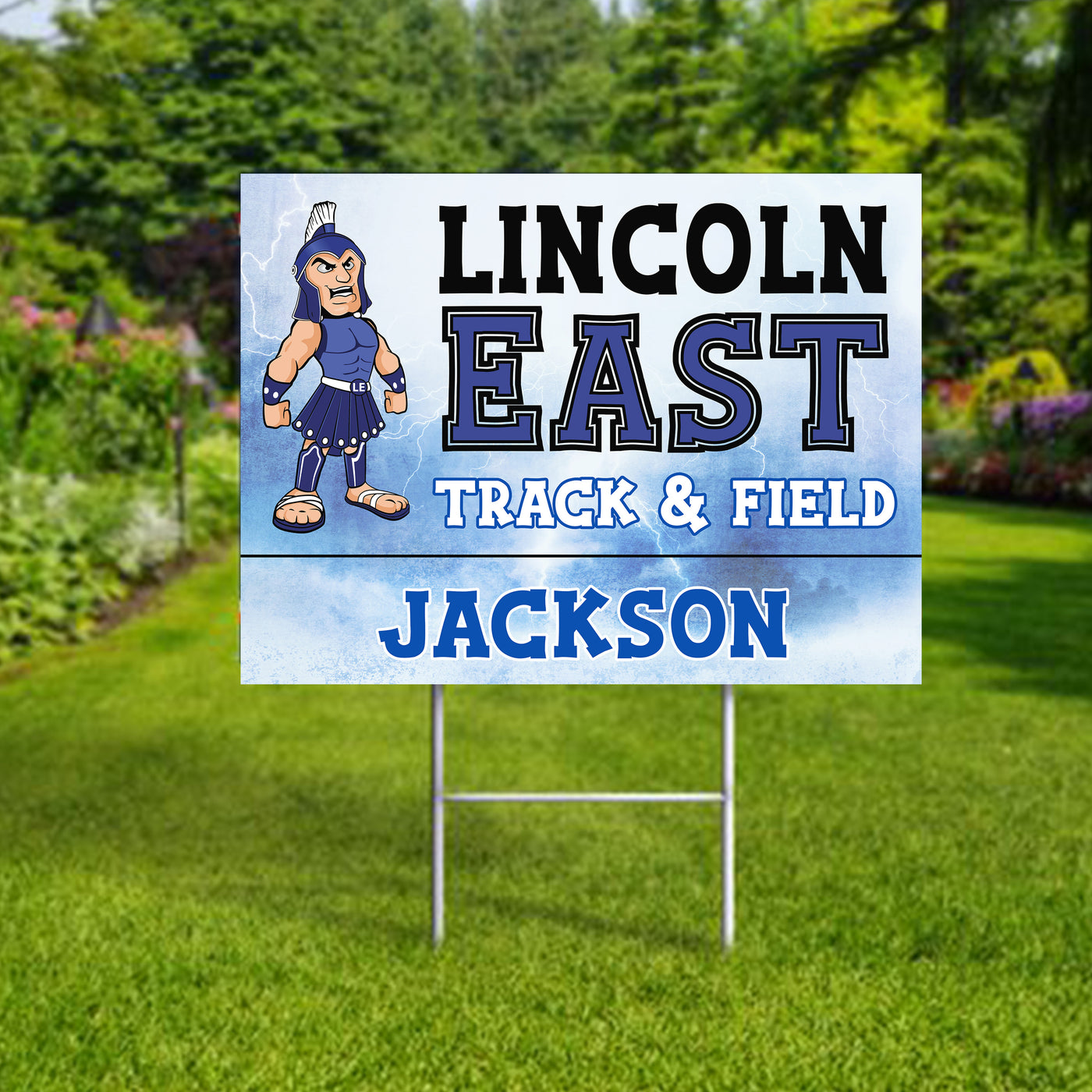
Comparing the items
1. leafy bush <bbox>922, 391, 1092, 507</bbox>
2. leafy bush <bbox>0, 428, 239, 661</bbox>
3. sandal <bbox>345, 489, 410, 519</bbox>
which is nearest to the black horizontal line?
sandal <bbox>345, 489, 410, 519</bbox>

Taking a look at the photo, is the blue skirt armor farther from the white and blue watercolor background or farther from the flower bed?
the flower bed

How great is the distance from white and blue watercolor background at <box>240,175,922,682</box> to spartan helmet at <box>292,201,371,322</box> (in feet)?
0.12

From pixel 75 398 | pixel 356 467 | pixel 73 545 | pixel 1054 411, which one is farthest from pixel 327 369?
pixel 1054 411

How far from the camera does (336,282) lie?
523cm

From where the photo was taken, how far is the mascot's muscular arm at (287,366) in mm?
5211

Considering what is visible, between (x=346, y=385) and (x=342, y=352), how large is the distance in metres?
0.09

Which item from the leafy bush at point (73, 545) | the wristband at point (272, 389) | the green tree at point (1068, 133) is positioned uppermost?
the green tree at point (1068, 133)

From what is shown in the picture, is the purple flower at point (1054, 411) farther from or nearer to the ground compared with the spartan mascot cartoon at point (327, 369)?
farther from the ground

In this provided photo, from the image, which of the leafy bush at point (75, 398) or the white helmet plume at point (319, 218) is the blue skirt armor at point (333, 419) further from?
the leafy bush at point (75, 398)

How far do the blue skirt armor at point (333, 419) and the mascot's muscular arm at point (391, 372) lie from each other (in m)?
0.07

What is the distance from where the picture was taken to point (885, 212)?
17.2 ft

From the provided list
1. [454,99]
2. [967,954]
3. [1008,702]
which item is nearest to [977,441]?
[1008,702]

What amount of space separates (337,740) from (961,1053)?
4.96 meters

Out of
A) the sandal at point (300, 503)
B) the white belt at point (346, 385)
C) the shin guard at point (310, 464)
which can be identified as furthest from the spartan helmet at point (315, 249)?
the sandal at point (300, 503)
